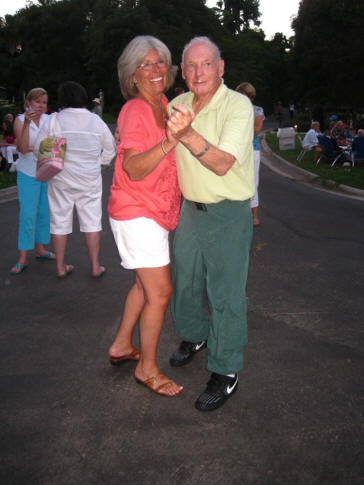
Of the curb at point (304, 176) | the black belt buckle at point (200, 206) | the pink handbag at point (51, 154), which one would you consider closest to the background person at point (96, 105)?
the curb at point (304, 176)

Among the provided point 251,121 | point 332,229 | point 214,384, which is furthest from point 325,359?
point 332,229

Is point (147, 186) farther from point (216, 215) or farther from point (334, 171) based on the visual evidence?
point (334, 171)

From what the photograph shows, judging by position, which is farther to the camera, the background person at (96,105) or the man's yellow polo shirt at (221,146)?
the background person at (96,105)

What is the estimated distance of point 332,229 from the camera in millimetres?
7355

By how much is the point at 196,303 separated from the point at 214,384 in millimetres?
518

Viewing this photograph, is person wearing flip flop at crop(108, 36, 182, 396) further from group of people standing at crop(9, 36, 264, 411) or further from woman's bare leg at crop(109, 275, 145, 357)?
woman's bare leg at crop(109, 275, 145, 357)

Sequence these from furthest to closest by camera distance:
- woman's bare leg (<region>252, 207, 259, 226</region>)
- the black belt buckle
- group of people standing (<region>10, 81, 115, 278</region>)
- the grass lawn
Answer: the grass lawn
woman's bare leg (<region>252, 207, 259, 226</region>)
group of people standing (<region>10, 81, 115, 278</region>)
the black belt buckle

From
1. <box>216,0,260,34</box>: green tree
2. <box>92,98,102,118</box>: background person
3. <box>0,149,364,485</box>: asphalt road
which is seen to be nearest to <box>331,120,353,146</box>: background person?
<box>92,98,102,118</box>: background person

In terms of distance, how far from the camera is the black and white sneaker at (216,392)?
2990 mm

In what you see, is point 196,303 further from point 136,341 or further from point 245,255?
point 136,341

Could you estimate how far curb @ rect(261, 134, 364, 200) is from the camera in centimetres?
1074

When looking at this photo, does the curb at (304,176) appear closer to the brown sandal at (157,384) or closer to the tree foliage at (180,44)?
the brown sandal at (157,384)

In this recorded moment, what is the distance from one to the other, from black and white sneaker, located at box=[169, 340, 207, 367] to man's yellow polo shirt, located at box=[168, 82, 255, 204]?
3.96 feet

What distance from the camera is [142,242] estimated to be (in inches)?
112
